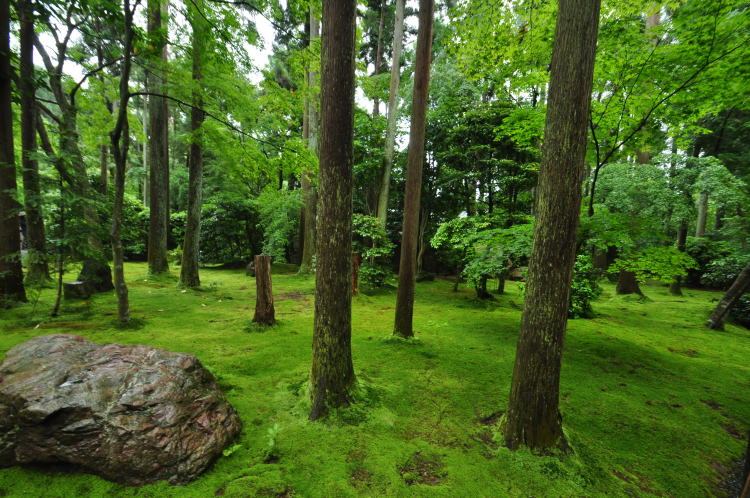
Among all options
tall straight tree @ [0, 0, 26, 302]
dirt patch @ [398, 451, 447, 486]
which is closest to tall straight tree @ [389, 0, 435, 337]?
dirt patch @ [398, 451, 447, 486]

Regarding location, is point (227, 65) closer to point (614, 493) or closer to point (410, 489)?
point (410, 489)

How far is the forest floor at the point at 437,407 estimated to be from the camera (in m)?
2.01

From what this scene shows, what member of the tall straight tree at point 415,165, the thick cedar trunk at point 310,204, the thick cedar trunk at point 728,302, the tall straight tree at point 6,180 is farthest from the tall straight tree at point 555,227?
the thick cedar trunk at point 310,204

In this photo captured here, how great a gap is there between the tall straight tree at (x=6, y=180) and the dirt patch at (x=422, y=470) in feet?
23.5

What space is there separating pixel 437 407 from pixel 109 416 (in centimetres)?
268

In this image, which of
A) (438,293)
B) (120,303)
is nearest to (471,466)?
(120,303)

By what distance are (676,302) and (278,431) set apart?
12.5 meters

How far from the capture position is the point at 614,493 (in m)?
2.03

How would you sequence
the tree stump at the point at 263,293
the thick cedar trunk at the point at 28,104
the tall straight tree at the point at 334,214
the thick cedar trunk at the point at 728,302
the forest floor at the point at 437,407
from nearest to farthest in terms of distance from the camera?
the forest floor at the point at 437,407 < the tall straight tree at the point at 334,214 < the tree stump at the point at 263,293 < the thick cedar trunk at the point at 28,104 < the thick cedar trunk at the point at 728,302

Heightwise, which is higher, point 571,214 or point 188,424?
point 571,214

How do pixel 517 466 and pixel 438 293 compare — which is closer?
pixel 517 466

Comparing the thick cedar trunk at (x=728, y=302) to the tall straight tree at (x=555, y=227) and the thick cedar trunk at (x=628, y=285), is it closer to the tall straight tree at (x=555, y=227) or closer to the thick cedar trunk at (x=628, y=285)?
the thick cedar trunk at (x=628, y=285)

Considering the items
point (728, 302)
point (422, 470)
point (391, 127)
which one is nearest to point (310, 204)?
point (391, 127)

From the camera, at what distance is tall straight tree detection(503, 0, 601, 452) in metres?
2.06
